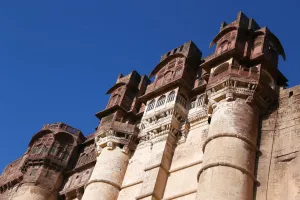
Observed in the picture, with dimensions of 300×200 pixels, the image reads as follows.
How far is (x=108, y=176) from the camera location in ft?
60.0

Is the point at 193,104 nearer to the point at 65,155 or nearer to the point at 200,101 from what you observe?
the point at 200,101

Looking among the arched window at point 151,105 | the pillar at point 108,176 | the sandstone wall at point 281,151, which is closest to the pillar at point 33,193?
the pillar at point 108,176

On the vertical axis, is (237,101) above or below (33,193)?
above

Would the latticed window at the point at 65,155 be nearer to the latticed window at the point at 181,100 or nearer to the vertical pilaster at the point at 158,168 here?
the vertical pilaster at the point at 158,168

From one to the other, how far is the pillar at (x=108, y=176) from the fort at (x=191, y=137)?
0.04 m

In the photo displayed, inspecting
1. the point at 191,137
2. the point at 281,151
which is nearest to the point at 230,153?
the point at 281,151

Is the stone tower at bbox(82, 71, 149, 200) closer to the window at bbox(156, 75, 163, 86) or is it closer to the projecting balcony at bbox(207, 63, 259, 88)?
the window at bbox(156, 75, 163, 86)

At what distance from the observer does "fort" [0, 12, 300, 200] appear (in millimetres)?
13906

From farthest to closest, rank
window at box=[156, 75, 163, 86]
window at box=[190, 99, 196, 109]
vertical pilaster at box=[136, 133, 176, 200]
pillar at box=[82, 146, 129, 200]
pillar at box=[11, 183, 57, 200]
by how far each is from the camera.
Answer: pillar at box=[11, 183, 57, 200] < window at box=[156, 75, 163, 86] < window at box=[190, 99, 196, 109] < pillar at box=[82, 146, 129, 200] < vertical pilaster at box=[136, 133, 176, 200]

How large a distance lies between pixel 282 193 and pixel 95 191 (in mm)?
7320

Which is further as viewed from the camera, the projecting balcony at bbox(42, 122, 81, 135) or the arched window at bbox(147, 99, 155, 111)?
the projecting balcony at bbox(42, 122, 81, 135)

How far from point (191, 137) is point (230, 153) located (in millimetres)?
3639

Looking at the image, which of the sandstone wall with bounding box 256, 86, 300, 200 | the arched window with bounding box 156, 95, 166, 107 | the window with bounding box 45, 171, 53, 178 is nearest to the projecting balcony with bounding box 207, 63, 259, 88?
the sandstone wall with bounding box 256, 86, 300, 200

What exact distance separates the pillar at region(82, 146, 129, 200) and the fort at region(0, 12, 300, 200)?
37 millimetres
